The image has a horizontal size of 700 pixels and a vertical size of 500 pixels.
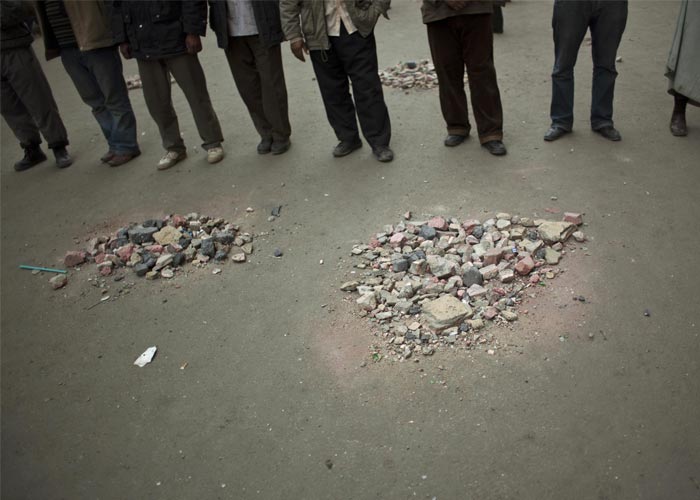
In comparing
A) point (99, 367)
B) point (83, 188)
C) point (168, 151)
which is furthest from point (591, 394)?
point (83, 188)

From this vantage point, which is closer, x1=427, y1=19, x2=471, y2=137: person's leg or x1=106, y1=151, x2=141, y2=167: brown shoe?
x1=427, y1=19, x2=471, y2=137: person's leg

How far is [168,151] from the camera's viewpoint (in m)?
5.37

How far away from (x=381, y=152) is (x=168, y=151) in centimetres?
218

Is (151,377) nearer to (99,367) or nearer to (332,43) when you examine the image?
(99,367)

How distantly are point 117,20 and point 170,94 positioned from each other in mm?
731

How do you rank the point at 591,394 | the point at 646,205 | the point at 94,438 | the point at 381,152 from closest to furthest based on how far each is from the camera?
the point at 591,394 < the point at 94,438 < the point at 646,205 < the point at 381,152

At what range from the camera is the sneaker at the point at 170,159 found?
528cm

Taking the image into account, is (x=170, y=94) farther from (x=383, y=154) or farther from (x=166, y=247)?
(x=383, y=154)

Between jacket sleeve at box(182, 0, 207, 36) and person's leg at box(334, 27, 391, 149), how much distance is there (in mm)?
1226

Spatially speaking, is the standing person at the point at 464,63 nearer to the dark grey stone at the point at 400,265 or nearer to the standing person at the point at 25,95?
the dark grey stone at the point at 400,265

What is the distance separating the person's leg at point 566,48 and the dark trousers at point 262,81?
220cm

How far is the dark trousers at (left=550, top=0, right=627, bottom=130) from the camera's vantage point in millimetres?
3898

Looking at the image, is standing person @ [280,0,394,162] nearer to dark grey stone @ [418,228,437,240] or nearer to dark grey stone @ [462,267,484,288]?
dark grey stone @ [418,228,437,240]

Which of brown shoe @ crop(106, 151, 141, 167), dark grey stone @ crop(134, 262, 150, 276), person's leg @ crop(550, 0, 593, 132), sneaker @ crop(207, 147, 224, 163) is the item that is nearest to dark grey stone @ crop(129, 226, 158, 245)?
dark grey stone @ crop(134, 262, 150, 276)
